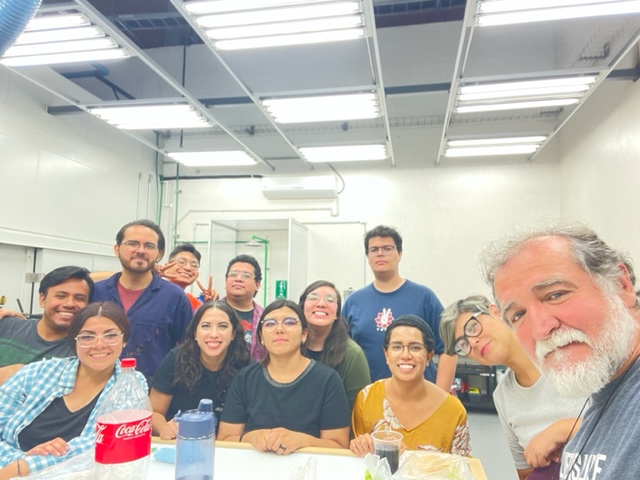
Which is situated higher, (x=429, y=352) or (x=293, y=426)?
(x=429, y=352)

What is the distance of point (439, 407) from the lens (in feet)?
5.20

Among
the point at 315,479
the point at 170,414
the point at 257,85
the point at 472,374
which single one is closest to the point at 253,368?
the point at 170,414

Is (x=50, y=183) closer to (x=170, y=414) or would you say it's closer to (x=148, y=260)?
(x=148, y=260)

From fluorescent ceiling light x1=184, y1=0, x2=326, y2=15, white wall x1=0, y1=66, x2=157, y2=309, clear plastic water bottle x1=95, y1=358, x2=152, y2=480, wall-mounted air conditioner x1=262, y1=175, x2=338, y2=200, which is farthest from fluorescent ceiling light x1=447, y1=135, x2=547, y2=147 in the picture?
white wall x1=0, y1=66, x2=157, y2=309

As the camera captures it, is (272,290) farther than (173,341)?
Yes

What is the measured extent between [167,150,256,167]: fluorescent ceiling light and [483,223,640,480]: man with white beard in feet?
12.5

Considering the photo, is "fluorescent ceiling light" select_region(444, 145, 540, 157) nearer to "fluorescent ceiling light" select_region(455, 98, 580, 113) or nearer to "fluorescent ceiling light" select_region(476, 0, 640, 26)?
"fluorescent ceiling light" select_region(455, 98, 580, 113)

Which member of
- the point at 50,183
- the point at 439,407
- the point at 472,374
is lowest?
the point at 472,374

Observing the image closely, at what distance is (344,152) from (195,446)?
Answer: 345 centimetres

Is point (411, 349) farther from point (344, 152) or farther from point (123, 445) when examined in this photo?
point (344, 152)

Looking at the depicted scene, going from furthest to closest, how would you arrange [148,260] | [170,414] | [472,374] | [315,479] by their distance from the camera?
[472,374] < [148,260] < [170,414] < [315,479]

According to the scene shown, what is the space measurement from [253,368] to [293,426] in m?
0.29

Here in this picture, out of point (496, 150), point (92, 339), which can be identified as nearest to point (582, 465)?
point (92, 339)

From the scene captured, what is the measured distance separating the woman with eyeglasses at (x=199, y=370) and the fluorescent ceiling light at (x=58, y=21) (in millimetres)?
1799
